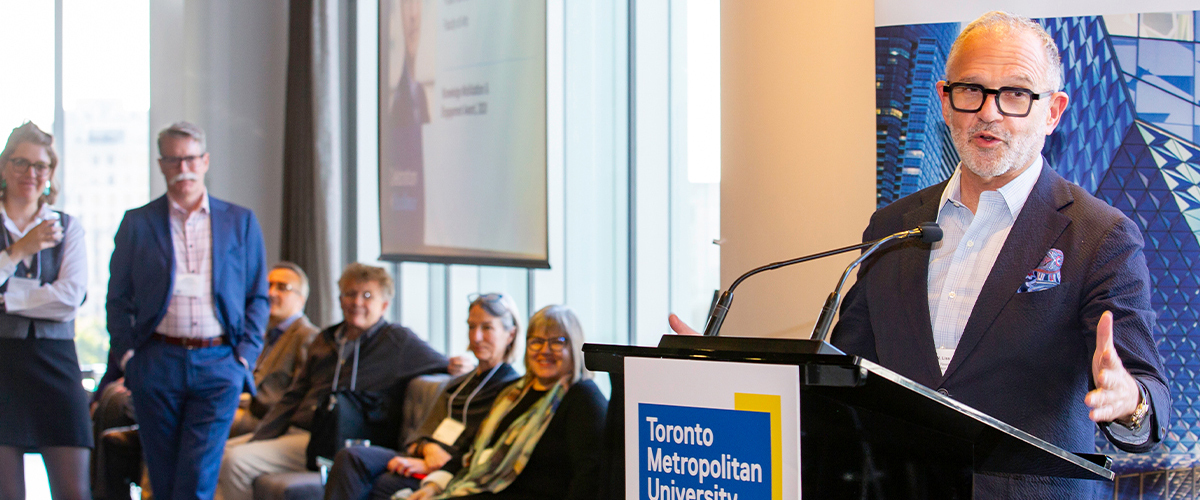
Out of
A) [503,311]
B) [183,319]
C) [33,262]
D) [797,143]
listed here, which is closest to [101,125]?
[33,262]

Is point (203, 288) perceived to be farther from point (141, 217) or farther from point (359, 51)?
point (359, 51)

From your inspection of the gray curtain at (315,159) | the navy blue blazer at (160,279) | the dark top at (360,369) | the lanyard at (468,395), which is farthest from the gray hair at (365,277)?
the gray curtain at (315,159)

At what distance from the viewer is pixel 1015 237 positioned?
5.53 feet

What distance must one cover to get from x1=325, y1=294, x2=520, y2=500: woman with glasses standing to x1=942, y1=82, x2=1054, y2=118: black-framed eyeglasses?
266 cm

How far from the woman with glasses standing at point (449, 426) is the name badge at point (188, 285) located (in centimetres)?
93

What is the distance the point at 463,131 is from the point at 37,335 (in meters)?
2.35

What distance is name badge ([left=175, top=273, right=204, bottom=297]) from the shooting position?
13.3 ft

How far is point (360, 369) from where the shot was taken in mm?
4625

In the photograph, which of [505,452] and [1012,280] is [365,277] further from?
[1012,280]

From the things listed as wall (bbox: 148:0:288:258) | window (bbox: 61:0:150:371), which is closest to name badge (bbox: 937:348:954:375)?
wall (bbox: 148:0:288:258)

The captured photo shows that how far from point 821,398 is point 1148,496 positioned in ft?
5.09

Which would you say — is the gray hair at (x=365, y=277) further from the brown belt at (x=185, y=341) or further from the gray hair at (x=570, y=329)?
the gray hair at (x=570, y=329)

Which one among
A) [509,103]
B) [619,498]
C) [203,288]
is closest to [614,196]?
[509,103]

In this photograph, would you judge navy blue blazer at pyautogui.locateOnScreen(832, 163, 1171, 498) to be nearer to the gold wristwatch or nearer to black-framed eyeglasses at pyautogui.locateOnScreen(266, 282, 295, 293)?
the gold wristwatch
